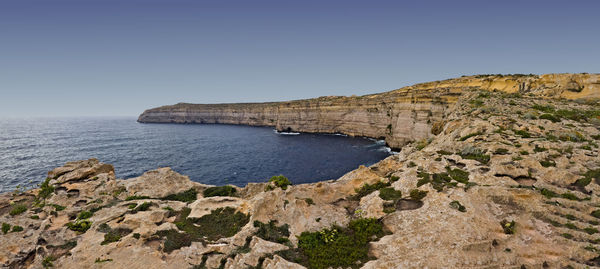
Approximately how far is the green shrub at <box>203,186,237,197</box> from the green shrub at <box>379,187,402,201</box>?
55.7 ft

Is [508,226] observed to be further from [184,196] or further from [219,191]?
[184,196]

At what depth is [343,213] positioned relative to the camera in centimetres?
1656

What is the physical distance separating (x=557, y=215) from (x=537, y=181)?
402 cm

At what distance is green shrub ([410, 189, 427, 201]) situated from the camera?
16.1 m

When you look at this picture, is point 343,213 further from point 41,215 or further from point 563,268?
point 41,215

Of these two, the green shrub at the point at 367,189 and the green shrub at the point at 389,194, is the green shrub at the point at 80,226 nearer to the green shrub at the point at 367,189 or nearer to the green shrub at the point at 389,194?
the green shrub at the point at 367,189

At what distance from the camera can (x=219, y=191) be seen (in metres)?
26.2

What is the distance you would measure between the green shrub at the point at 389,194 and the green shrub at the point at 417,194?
2.98ft

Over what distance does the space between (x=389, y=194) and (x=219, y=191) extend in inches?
739

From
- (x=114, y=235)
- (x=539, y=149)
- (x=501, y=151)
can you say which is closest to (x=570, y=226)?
(x=501, y=151)

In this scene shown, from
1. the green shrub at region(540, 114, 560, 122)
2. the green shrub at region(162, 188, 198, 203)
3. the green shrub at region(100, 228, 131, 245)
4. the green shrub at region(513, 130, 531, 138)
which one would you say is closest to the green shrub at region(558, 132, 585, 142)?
the green shrub at region(513, 130, 531, 138)

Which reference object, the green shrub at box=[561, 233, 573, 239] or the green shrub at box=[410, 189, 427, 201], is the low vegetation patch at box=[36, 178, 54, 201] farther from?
the green shrub at box=[561, 233, 573, 239]

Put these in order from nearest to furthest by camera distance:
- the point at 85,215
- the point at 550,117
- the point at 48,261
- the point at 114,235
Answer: the point at 48,261 → the point at 114,235 → the point at 85,215 → the point at 550,117

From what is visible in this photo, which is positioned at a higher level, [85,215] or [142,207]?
[142,207]
